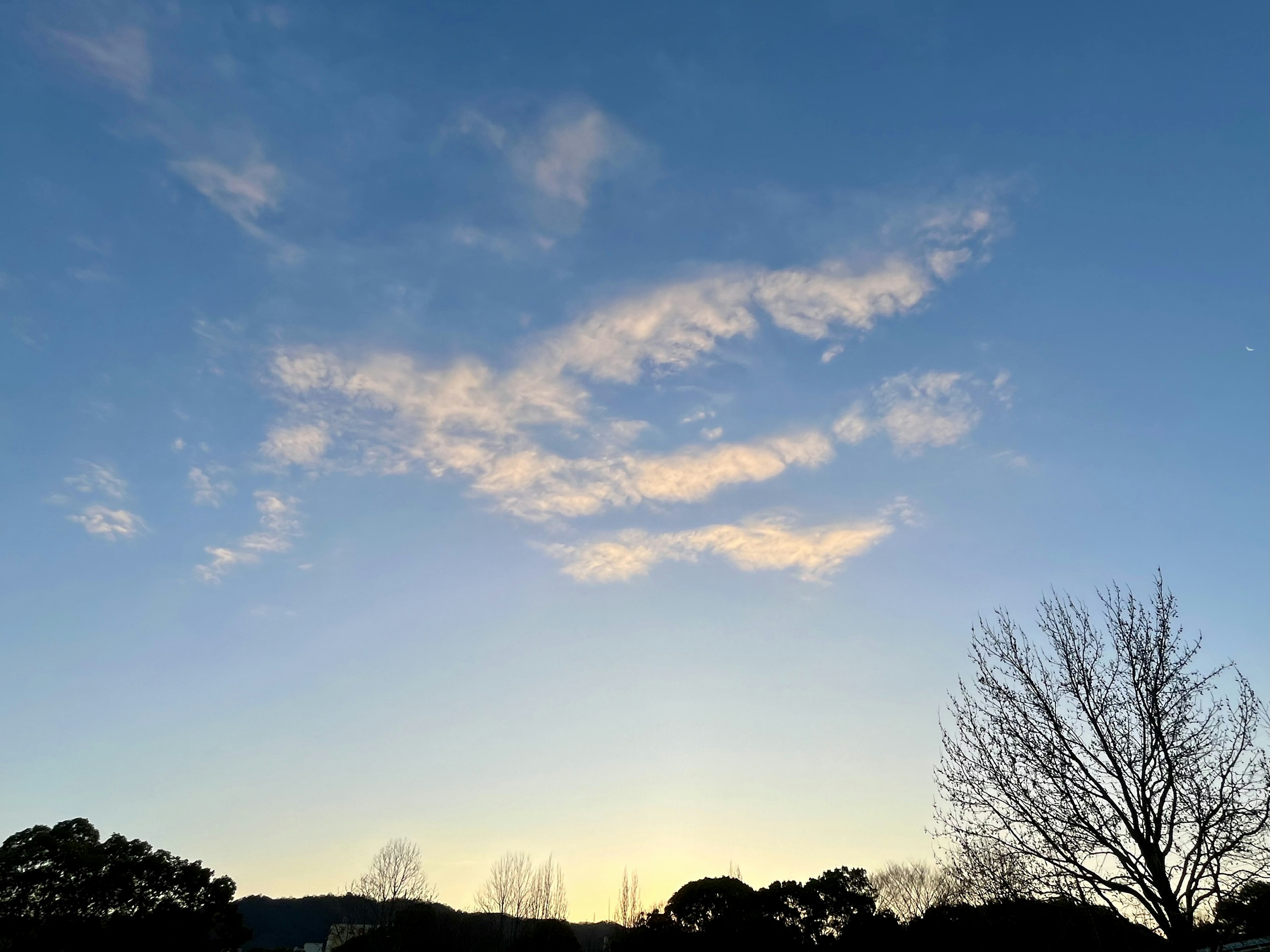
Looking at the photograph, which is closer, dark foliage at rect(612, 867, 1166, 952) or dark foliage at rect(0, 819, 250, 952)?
dark foliage at rect(0, 819, 250, 952)

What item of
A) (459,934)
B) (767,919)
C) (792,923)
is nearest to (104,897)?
(459,934)

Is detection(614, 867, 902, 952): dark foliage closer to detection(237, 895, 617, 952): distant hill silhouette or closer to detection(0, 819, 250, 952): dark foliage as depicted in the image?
detection(237, 895, 617, 952): distant hill silhouette

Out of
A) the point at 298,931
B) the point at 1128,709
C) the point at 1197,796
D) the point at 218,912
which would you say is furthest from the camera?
the point at 298,931

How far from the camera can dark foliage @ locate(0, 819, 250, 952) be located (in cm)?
3359

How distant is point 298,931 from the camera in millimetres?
92625

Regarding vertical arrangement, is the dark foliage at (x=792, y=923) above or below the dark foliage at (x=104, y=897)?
below

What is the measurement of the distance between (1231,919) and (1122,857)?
2.82 m

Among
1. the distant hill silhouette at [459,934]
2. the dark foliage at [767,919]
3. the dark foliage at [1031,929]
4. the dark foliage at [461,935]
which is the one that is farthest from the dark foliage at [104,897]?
the dark foliage at [1031,929]

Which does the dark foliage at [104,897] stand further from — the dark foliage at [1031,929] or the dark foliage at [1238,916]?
the dark foliage at [1238,916]

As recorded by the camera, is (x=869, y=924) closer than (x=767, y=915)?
Yes

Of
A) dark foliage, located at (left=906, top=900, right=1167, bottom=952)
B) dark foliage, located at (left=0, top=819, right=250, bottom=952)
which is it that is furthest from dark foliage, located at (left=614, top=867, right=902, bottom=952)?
dark foliage, located at (left=0, top=819, right=250, bottom=952)

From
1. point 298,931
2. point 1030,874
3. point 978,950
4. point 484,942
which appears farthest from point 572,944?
point 298,931

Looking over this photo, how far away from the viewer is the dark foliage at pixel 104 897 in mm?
33594

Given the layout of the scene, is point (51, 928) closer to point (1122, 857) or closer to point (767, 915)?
point (767, 915)
